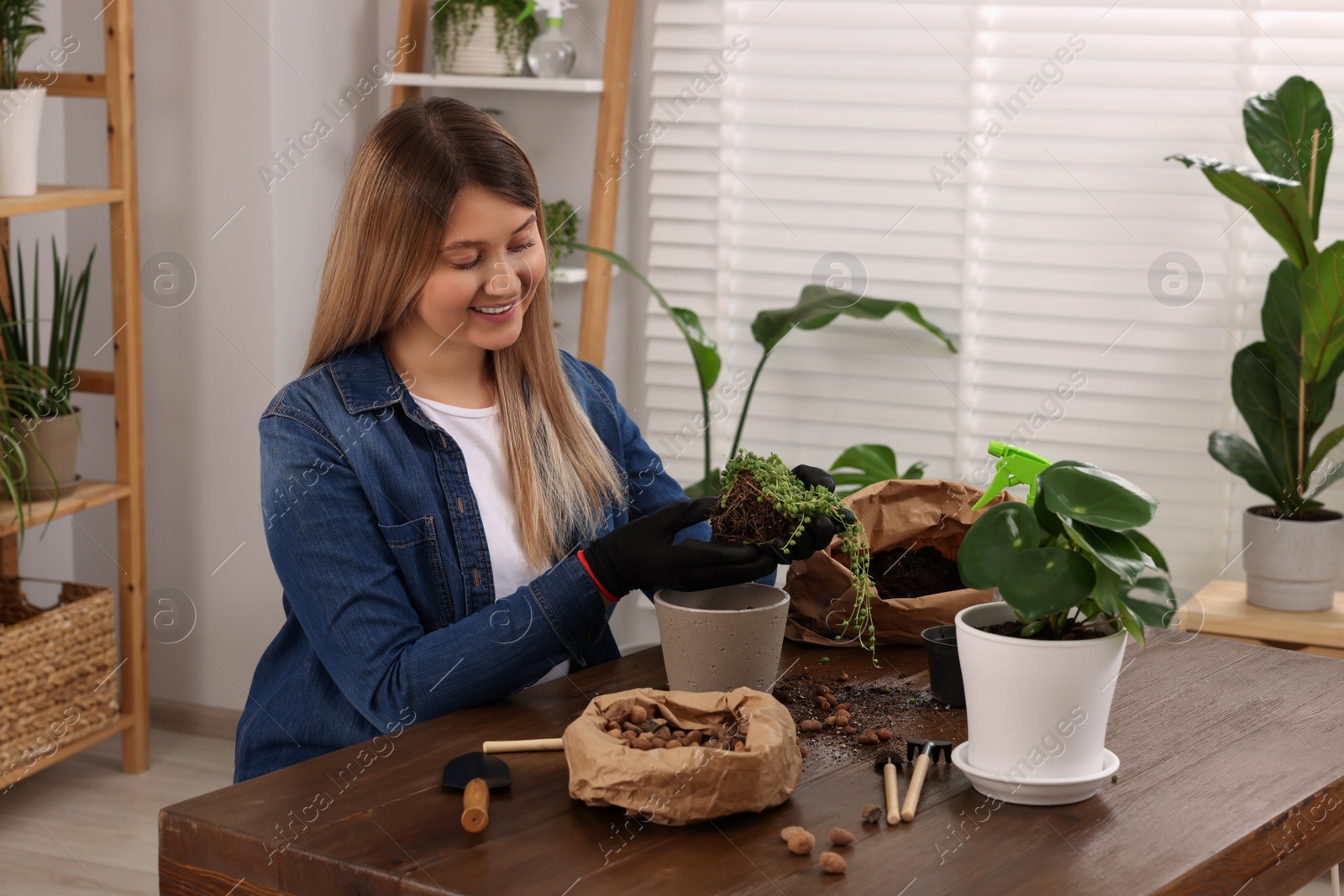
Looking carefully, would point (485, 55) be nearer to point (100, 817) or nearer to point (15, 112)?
point (15, 112)

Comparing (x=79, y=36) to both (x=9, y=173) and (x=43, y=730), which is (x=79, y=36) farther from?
(x=43, y=730)

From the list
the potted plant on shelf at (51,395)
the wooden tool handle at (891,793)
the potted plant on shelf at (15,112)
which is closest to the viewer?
the wooden tool handle at (891,793)

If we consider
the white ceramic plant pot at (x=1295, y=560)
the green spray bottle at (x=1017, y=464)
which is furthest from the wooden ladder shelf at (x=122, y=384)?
the white ceramic plant pot at (x=1295, y=560)

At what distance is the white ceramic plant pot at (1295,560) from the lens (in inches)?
102

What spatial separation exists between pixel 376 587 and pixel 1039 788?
2.44ft

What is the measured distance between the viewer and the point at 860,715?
1381mm

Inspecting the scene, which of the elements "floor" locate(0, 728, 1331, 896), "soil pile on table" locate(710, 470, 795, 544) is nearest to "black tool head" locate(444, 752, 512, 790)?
"soil pile on table" locate(710, 470, 795, 544)

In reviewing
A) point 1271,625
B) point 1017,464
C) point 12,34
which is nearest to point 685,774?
point 1017,464

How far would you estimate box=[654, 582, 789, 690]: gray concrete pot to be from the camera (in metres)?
1.36

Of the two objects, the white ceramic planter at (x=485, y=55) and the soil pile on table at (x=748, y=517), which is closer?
the soil pile on table at (x=748, y=517)

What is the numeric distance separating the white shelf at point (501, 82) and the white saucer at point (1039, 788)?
2163 millimetres

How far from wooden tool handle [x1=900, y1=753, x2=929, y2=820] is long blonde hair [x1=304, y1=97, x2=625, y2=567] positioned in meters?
0.65

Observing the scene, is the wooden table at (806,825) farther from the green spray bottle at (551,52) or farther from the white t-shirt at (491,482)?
the green spray bottle at (551,52)

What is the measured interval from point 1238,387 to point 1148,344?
230mm
